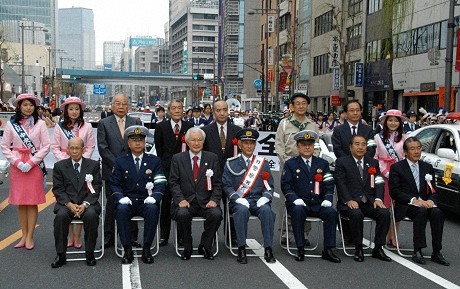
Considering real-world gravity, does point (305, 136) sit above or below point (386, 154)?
above

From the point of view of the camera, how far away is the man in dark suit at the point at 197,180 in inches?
278

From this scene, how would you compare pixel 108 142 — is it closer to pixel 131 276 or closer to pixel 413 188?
pixel 131 276

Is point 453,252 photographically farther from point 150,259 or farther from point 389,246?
point 150,259

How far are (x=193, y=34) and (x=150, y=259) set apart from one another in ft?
467

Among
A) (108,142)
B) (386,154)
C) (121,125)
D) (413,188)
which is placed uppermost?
(121,125)

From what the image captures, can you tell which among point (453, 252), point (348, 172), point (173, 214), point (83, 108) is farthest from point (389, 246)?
point (83, 108)

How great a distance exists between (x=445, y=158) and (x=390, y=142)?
1.73m

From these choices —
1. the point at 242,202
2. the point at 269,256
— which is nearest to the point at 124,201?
the point at 242,202

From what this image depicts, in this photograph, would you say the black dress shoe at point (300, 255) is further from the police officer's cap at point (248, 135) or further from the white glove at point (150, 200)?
the white glove at point (150, 200)

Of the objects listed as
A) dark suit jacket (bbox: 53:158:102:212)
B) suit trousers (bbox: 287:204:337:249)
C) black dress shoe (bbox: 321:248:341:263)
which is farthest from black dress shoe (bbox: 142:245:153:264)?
black dress shoe (bbox: 321:248:341:263)

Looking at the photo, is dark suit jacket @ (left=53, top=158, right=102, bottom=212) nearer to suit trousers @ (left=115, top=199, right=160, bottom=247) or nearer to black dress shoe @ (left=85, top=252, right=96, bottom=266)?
suit trousers @ (left=115, top=199, right=160, bottom=247)

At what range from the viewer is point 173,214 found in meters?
7.04

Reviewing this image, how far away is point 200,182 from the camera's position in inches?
283

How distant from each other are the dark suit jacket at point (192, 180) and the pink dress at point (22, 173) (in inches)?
66.6
